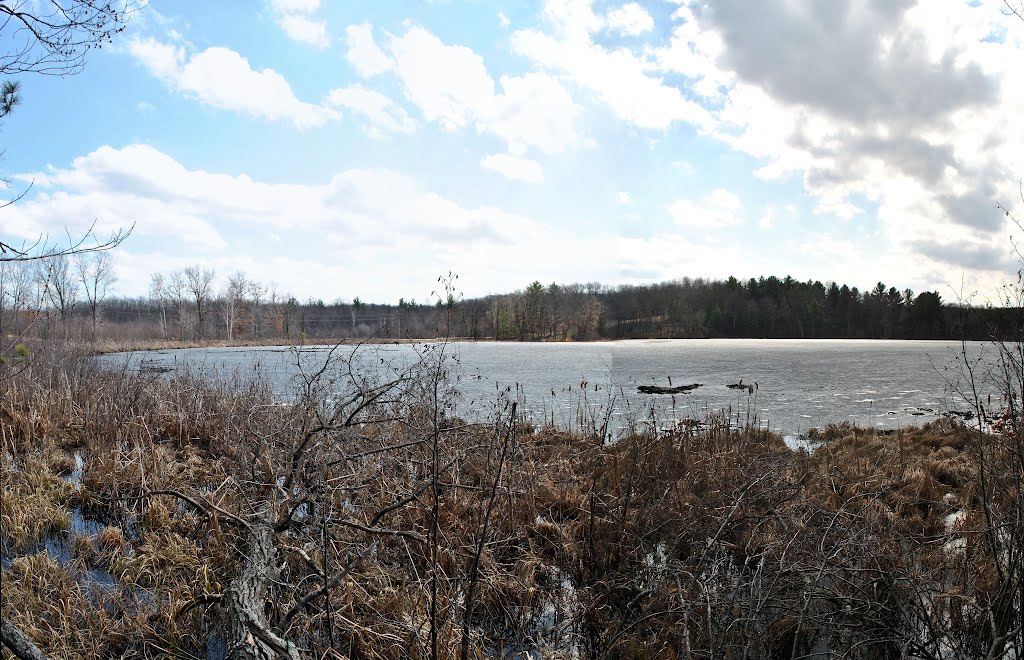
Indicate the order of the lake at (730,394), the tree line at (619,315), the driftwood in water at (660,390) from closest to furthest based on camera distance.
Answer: the lake at (730,394)
the driftwood in water at (660,390)
the tree line at (619,315)

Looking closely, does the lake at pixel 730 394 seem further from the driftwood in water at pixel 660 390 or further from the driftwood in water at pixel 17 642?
the driftwood in water at pixel 17 642

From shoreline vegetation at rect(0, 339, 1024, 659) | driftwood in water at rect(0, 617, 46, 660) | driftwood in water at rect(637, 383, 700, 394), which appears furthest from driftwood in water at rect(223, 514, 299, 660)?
driftwood in water at rect(637, 383, 700, 394)

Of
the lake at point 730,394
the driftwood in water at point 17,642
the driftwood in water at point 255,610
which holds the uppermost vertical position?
the driftwood in water at point 17,642

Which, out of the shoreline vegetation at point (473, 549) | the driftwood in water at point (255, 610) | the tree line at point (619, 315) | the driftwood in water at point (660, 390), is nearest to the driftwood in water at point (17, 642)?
the shoreline vegetation at point (473, 549)

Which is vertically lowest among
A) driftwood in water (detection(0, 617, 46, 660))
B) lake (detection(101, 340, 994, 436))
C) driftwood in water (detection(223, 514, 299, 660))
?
lake (detection(101, 340, 994, 436))

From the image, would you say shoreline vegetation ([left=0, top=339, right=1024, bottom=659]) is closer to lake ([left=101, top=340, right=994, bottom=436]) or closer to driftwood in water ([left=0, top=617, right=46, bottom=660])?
driftwood in water ([left=0, top=617, right=46, bottom=660])

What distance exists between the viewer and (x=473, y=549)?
3.87m

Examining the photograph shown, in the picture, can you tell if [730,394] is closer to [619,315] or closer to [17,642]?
[17,642]

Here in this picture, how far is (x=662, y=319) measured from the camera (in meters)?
85.9

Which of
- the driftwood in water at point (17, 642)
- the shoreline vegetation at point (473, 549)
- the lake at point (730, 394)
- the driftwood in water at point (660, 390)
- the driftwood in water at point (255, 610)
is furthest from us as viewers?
the driftwood in water at point (660, 390)

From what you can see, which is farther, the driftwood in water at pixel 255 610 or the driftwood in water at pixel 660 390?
the driftwood in water at pixel 660 390

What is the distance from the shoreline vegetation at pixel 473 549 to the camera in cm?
333

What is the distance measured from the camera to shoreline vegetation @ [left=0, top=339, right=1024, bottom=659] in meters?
3.33

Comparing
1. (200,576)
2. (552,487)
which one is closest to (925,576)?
(552,487)
